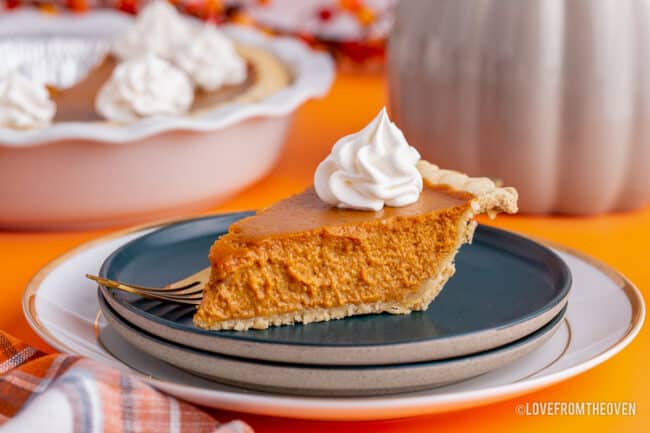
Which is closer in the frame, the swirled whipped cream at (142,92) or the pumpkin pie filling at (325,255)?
the pumpkin pie filling at (325,255)

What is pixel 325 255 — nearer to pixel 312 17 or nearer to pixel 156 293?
pixel 156 293

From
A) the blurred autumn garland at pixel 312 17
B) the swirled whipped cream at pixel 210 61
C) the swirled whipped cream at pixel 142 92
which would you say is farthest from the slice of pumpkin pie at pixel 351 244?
the blurred autumn garland at pixel 312 17

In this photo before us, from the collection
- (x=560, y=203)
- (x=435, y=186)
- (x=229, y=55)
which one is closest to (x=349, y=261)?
(x=435, y=186)

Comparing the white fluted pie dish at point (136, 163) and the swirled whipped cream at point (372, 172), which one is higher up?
the swirled whipped cream at point (372, 172)

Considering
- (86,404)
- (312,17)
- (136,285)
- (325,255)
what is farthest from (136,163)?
(312,17)

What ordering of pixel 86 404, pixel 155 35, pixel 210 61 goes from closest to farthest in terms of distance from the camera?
1. pixel 86 404
2. pixel 210 61
3. pixel 155 35

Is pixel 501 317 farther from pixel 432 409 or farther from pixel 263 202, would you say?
pixel 263 202

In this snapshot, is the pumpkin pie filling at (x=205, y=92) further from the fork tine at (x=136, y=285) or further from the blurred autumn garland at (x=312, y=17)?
the fork tine at (x=136, y=285)
